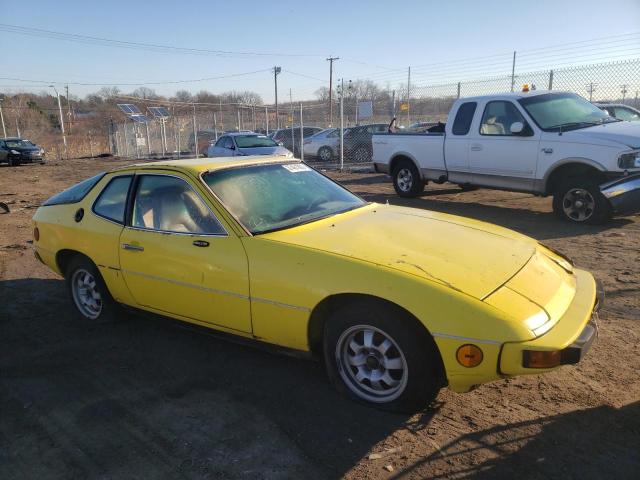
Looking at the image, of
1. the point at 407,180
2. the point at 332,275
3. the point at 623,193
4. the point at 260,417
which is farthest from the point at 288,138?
the point at 260,417

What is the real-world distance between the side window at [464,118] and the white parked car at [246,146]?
7161 millimetres

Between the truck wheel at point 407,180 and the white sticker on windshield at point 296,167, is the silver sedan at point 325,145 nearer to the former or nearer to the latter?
the truck wheel at point 407,180

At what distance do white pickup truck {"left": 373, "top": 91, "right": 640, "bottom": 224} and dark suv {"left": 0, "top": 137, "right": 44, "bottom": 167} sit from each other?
23.7 metres

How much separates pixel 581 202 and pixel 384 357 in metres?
5.96

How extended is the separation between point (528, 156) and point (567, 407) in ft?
19.2

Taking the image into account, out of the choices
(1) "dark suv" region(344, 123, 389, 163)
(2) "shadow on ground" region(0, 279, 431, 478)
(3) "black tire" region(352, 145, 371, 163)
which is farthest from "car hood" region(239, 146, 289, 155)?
(2) "shadow on ground" region(0, 279, 431, 478)

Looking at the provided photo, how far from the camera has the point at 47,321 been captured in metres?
4.60

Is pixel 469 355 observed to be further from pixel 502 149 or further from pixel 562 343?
pixel 502 149

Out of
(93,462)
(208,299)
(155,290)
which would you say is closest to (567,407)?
(208,299)

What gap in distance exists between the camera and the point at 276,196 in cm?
381

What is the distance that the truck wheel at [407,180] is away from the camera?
34.0ft

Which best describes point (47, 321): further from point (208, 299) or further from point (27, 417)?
point (208, 299)

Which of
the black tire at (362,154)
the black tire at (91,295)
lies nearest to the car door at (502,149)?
the black tire at (91,295)

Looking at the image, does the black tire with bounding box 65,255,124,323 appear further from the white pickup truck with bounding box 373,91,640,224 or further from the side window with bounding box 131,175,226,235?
the white pickup truck with bounding box 373,91,640,224
